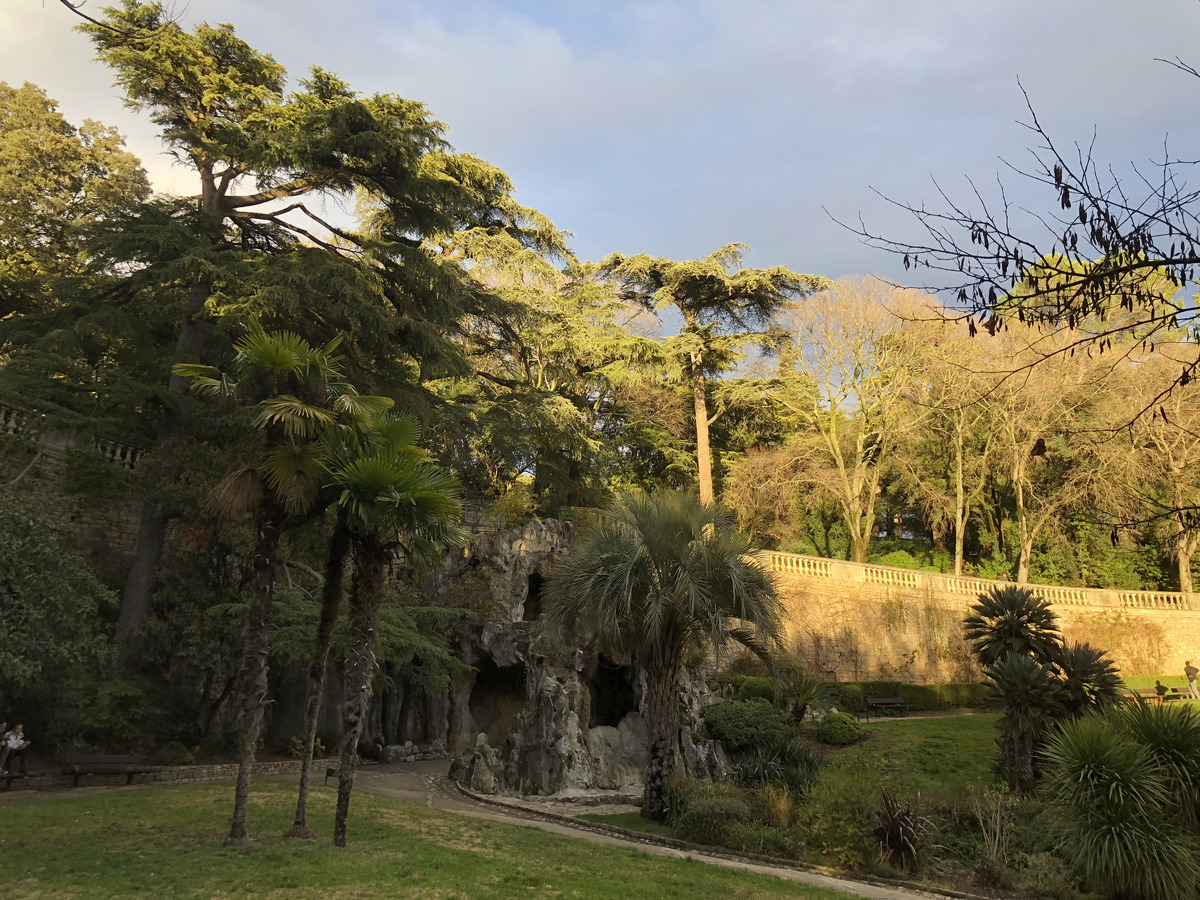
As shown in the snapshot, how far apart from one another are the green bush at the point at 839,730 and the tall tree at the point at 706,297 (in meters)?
11.4

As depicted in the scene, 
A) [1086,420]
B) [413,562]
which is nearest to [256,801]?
[413,562]

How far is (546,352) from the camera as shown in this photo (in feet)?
98.3

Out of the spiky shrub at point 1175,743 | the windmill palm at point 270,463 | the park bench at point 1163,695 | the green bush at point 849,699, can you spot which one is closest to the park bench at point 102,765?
the windmill palm at point 270,463

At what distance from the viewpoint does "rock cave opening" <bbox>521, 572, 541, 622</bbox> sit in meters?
23.4

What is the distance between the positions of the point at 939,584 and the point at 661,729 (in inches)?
727

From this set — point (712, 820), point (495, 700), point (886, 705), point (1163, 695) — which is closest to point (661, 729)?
point (712, 820)

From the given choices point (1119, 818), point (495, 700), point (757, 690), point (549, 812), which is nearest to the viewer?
point (1119, 818)

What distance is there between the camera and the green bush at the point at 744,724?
16609 mm

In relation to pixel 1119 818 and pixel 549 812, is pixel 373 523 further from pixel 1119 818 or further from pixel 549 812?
pixel 1119 818

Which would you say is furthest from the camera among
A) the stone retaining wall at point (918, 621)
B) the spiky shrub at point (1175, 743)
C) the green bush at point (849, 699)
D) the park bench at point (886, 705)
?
the stone retaining wall at point (918, 621)

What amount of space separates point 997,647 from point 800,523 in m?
21.2

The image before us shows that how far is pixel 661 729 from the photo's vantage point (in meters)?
14.1

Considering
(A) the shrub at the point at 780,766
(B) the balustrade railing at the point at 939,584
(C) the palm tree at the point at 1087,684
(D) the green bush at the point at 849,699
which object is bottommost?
(A) the shrub at the point at 780,766

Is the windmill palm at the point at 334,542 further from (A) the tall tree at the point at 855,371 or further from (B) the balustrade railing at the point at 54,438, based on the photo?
(A) the tall tree at the point at 855,371
